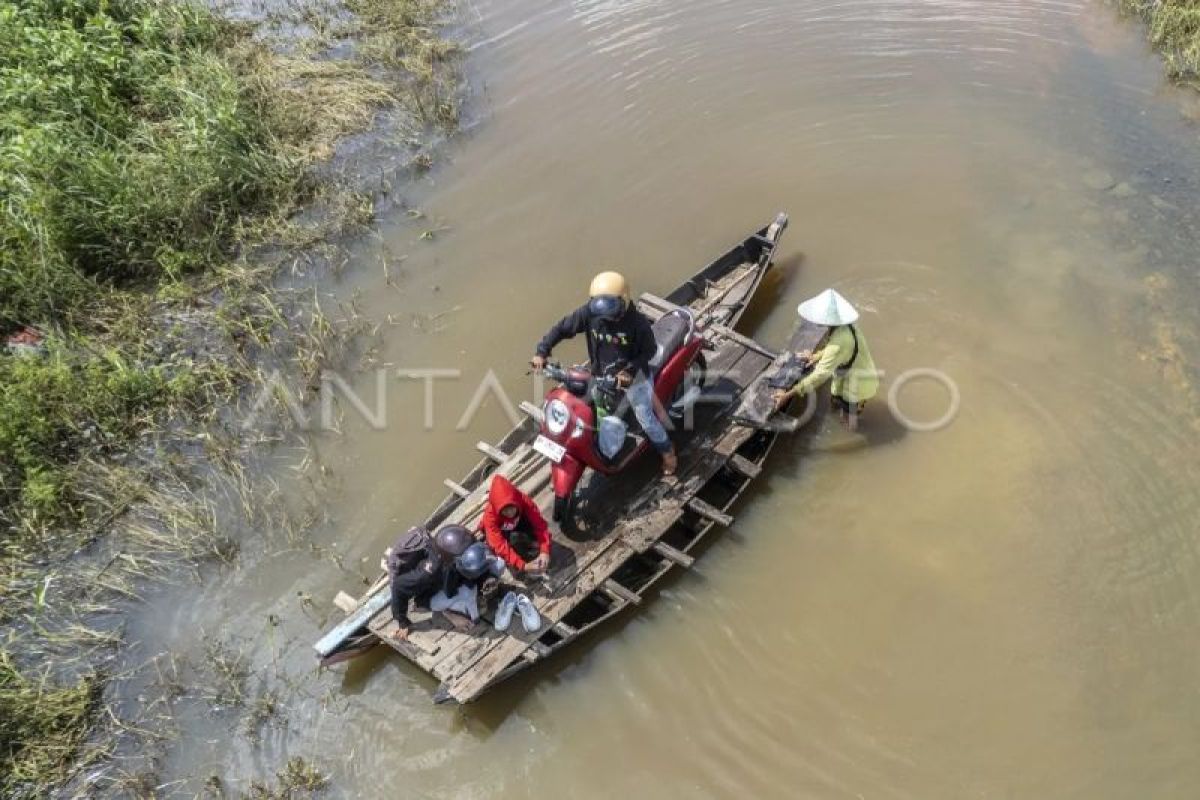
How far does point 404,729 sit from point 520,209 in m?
6.81

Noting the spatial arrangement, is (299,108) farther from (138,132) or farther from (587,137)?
(587,137)

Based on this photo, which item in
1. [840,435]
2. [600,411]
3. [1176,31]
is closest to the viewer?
[600,411]

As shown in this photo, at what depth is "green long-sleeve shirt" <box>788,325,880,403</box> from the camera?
7.96 metres

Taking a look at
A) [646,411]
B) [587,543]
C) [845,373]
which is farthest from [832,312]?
[587,543]

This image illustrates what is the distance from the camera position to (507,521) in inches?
282

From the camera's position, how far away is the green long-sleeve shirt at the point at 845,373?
7.96 m

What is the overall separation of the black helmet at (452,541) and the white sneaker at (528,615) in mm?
723

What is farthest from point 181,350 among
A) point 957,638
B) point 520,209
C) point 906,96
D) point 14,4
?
point 906,96

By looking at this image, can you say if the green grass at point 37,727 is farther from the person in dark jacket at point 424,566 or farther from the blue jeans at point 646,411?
the blue jeans at point 646,411

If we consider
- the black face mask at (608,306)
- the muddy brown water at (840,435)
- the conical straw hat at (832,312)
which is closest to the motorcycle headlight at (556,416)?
the black face mask at (608,306)

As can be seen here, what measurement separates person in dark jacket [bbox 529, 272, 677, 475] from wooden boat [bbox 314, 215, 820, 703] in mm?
583

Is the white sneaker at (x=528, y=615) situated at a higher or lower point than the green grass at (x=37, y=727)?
lower

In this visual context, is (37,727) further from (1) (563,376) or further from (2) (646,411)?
(2) (646,411)

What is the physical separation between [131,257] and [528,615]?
7.23m
